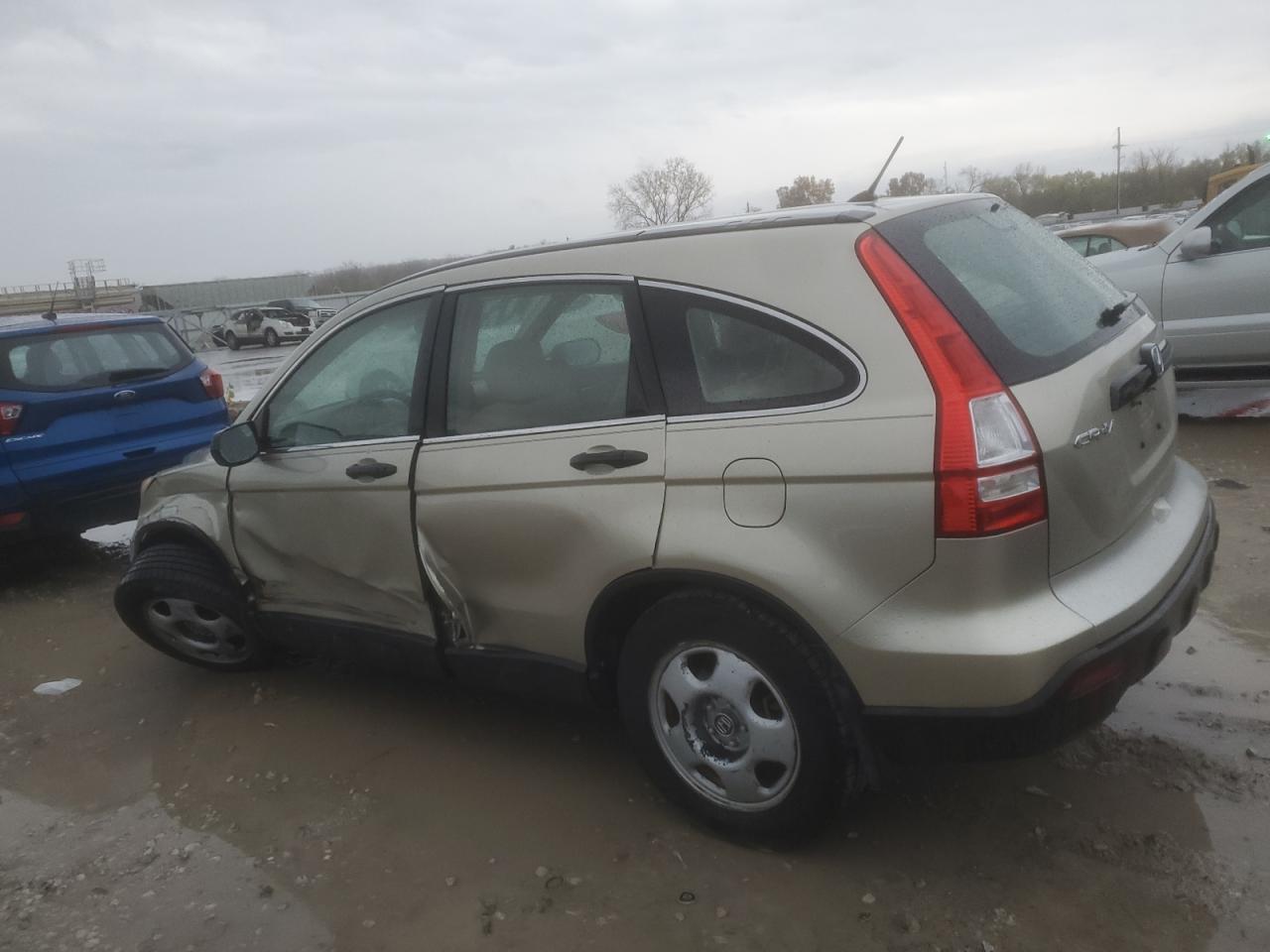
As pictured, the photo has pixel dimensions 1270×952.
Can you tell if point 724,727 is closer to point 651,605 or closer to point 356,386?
point 651,605

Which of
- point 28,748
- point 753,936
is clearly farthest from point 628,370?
point 28,748

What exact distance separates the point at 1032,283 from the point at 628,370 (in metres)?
1.16

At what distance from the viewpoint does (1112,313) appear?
301 cm

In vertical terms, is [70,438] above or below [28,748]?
above

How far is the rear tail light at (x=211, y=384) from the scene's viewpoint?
683cm

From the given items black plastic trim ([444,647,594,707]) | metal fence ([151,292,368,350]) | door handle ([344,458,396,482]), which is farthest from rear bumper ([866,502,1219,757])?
metal fence ([151,292,368,350])

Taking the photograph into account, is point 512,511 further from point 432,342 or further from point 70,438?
point 70,438

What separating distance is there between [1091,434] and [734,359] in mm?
908

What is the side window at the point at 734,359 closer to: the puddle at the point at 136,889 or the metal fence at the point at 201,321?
the puddle at the point at 136,889

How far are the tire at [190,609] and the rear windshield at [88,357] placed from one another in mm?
2265

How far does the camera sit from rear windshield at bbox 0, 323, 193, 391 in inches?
237

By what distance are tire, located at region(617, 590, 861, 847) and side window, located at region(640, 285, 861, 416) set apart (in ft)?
1.75

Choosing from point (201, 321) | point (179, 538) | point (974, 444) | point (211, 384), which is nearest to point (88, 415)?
point (211, 384)

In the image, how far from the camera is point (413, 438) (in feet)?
11.2
